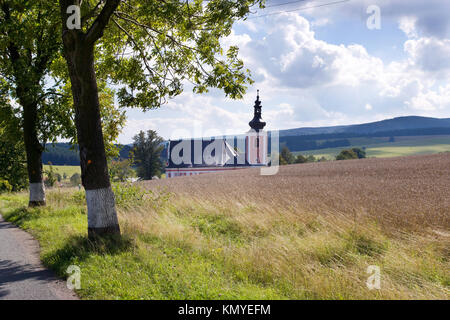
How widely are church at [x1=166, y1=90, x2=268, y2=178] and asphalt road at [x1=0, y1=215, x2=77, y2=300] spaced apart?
76.0 metres

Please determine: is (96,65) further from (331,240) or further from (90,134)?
(331,240)

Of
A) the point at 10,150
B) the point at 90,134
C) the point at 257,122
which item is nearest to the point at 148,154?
the point at 257,122

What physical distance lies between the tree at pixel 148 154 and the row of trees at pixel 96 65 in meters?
58.9

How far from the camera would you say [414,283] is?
510 cm

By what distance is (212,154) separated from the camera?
91.9m

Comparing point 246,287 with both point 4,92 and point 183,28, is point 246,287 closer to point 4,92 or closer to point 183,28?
point 183,28

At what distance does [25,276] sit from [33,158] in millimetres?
10369

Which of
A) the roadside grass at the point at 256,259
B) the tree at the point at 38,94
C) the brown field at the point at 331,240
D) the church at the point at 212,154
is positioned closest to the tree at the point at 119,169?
the tree at the point at 38,94

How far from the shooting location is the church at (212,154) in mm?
87438

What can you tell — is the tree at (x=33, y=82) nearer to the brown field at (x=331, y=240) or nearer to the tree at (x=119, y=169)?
the tree at (x=119, y=169)

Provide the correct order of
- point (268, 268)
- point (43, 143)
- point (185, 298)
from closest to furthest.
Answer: point (185, 298)
point (268, 268)
point (43, 143)

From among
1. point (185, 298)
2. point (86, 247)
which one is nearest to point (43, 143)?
point (86, 247)

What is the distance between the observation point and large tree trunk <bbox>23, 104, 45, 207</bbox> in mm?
14820

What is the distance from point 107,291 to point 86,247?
257 cm
